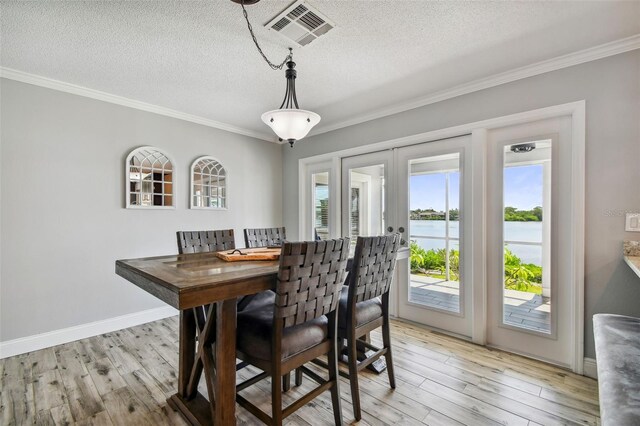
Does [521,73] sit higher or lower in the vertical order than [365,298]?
higher

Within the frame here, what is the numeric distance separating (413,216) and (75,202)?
337 cm

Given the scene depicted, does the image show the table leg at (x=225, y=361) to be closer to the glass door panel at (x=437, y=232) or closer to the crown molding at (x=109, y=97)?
the glass door panel at (x=437, y=232)

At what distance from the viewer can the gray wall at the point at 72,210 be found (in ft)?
8.39

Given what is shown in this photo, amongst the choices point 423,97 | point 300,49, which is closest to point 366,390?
point 300,49

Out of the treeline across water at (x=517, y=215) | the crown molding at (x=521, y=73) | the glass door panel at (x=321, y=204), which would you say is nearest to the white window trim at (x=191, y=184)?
the glass door panel at (x=321, y=204)

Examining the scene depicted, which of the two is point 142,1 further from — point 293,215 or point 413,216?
point 293,215

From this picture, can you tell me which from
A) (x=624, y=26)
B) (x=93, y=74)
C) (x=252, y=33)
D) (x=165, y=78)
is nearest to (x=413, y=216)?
(x=624, y=26)

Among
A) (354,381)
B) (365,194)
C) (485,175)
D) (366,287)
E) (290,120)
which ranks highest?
(290,120)

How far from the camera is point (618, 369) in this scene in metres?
1.12

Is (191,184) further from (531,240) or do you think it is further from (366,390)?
(531,240)

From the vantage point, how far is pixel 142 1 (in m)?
1.73

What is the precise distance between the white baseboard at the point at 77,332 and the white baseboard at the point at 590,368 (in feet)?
Result: 12.9

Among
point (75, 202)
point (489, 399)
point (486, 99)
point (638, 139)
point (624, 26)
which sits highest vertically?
point (624, 26)

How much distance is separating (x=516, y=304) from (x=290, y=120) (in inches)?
95.1
